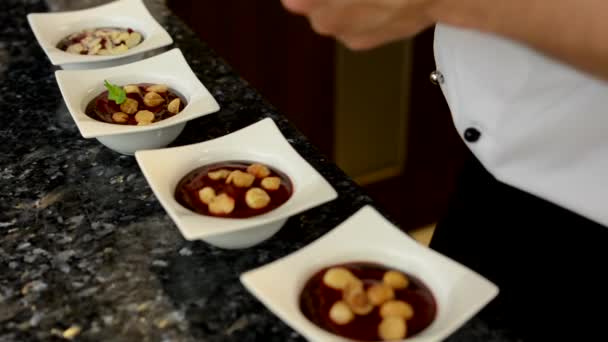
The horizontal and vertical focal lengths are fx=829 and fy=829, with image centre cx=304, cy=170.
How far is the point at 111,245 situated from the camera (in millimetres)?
1102

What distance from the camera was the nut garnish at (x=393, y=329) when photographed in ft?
2.89

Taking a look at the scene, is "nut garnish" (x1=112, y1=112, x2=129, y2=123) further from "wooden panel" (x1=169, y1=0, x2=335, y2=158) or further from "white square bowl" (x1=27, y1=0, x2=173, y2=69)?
"wooden panel" (x1=169, y1=0, x2=335, y2=158)

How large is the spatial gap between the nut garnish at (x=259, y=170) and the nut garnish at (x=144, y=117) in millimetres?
203

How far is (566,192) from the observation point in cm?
116

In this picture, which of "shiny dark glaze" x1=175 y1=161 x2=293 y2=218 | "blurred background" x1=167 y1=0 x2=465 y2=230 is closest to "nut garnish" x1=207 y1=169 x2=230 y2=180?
"shiny dark glaze" x1=175 y1=161 x2=293 y2=218

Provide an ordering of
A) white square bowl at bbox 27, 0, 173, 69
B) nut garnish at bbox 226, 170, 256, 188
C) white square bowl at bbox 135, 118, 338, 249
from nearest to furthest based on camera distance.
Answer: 1. white square bowl at bbox 135, 118, 338, 249
2. nut garnish at bbox 226, 170, 256, 188
3. white square bowl at bbox 27, 0, 173, 69

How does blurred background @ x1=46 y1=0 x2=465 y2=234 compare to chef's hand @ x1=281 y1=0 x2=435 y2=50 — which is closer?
chef's hand @ x1=281 y1=0 x2=435 y2=50

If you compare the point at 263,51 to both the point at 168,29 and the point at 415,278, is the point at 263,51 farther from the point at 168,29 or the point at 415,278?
the point at 415,278

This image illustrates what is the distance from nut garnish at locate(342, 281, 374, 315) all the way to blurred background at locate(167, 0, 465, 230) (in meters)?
1.65

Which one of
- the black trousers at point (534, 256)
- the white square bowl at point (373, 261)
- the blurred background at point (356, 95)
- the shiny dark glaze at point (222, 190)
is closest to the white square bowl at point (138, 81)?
the shiny dark glaze at point (222, 190)

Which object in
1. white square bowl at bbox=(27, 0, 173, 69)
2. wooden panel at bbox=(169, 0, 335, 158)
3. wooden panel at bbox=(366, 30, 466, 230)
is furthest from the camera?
wooden panel at bbox=(366, 30, 466, 230)

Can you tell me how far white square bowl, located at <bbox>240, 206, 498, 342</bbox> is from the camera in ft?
2.86

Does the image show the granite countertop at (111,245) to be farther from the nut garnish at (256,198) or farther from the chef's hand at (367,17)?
the chef's hand at (367,17)

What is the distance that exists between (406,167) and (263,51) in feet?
2.30
